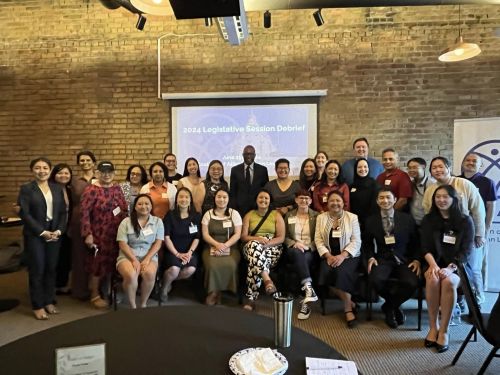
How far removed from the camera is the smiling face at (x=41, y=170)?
325cm

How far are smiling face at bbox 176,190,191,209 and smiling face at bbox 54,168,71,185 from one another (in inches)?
48.1

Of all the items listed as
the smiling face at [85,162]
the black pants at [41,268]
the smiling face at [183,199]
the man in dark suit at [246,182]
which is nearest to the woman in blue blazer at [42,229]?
the black pants at [41,268]

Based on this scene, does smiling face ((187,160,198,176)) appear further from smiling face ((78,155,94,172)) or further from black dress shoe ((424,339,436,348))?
black dress shoe ((424,339,436,348))

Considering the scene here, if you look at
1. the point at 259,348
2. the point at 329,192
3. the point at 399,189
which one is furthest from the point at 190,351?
the point at 399,189

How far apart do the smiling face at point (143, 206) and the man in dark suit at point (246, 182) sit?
1.11 metres

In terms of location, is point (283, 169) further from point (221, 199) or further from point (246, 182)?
point (221, 199)

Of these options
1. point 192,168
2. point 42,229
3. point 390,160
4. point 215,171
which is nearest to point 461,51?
point 390,160

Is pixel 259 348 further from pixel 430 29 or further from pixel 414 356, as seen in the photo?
pixel 430 29

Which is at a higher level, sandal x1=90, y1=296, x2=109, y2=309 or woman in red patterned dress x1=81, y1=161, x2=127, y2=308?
woman in red patterned dress x1=81, y1=161, x2=127, y2=308

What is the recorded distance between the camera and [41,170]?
128 inches

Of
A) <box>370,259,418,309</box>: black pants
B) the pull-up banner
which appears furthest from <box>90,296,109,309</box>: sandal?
the pull-up banner

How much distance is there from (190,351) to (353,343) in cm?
197

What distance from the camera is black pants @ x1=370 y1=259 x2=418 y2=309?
10.1ft

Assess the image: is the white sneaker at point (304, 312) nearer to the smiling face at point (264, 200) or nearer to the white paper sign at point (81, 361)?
the smiling face at point (264, 200)
